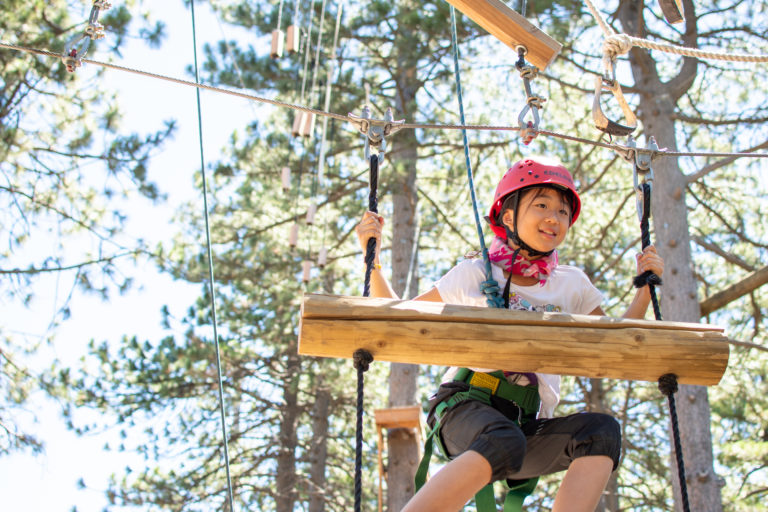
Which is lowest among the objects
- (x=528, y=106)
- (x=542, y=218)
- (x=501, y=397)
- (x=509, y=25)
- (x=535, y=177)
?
(x=501, y=397)

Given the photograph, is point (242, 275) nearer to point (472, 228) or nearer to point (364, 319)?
point (472, 228)

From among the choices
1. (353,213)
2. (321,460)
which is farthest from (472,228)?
(321,460)

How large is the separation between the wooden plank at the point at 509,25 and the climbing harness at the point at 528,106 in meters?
0.09

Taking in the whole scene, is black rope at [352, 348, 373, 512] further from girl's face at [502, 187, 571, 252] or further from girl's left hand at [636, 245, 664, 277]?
girl's left hand at [636, 245, 664, 277]

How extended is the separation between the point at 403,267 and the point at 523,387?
19.9 ft

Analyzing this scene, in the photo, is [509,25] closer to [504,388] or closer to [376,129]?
[376,129]

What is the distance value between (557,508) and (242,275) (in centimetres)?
863

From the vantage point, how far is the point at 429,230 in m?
11.6

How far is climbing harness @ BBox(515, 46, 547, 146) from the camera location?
3031 mm

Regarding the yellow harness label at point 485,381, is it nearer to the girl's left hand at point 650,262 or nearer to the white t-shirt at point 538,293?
the white t-shirt at point 538,293

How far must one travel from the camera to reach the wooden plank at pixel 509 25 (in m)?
3.19

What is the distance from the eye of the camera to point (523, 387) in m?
2.87

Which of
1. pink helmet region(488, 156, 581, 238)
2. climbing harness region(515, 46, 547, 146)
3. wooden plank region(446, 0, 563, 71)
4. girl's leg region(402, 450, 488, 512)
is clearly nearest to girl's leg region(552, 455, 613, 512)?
girl's leg region(402, 450, 488, 512)

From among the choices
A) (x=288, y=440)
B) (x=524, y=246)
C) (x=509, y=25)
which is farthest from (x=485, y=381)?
(x=288, y=440)
